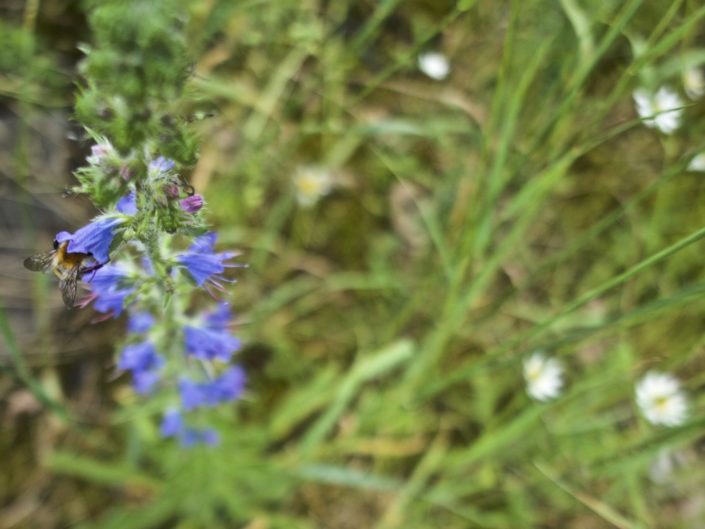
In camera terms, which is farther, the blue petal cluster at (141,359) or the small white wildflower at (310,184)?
the small white wildflower at (310,184)

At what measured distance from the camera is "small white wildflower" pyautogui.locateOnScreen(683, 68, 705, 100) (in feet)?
8.45

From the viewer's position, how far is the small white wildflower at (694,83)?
258 cm

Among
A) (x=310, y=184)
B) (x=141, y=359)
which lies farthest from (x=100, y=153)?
(x=310, y=184)

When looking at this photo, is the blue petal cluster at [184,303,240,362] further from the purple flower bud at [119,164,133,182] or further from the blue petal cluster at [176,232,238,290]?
the purple flower bud at [119,164,133,182]

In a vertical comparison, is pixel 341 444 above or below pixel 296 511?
above

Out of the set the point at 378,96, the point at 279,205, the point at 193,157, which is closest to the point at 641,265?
the point at 193,157

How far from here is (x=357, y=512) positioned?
257 centimetres

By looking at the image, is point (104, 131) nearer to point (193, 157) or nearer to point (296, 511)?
point (193, 157)

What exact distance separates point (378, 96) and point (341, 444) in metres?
1.45

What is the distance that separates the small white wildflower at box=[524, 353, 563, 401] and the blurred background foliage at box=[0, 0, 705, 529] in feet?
0.30

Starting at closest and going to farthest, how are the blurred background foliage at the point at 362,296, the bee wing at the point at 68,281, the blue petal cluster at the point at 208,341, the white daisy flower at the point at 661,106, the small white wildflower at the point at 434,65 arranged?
the bee wing at the point at 68,281, the blue petal cluster at the point at 208,341, the white daisy flower at the point at 661,106, the blurred background foliage at the point at 362,296, the small white wildflower at the point at 434,65

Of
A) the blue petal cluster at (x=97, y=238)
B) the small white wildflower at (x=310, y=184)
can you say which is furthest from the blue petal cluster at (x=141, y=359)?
the small white wildflower at (x=310, y=184)

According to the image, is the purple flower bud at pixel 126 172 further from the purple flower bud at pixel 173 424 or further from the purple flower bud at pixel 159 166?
the purple flower bud at pixel 173 424

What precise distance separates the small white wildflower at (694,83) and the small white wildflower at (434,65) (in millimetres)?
903
